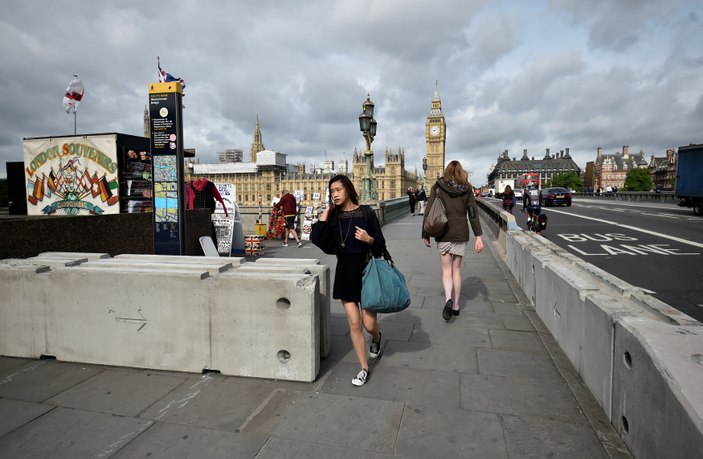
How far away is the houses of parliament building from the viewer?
132 meters

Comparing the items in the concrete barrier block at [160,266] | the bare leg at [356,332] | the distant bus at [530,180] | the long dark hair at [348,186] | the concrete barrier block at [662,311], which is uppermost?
the distant bus at [530,180]

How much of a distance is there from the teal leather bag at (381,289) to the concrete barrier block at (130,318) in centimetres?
135

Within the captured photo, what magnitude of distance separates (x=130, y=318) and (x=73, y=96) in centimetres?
1122

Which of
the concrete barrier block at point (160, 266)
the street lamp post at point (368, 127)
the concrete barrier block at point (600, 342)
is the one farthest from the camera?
the street lamp post at point (368, 127)

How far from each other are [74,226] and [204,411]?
4174 mm

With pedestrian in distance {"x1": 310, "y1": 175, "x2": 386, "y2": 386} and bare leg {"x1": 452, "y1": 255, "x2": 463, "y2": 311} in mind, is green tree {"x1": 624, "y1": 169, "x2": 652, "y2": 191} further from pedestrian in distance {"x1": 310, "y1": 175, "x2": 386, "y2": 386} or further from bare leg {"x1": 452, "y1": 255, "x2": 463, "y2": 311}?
pedestrian in distance {"x1": 310, "y1": 175, "x2": 386, "y2": 386}

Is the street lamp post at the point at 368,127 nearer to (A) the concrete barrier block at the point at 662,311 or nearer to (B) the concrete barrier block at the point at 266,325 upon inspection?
(B) the concrete barrier block at the point at 266,325

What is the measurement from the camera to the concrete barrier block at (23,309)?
3.93 metres

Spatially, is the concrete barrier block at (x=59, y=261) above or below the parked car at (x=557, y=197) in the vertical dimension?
below

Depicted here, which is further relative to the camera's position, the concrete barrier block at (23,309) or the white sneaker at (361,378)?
the concrete barrier block at (23,309)

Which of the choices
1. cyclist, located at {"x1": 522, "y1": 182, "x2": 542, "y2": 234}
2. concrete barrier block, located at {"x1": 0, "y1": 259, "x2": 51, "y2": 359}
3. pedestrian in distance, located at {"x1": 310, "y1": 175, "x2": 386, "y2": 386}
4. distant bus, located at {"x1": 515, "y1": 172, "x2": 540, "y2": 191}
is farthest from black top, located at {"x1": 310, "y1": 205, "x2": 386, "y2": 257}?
distant bus, located at {"x1": 515, "y1": 172, "x2": 540, "y2": 191}

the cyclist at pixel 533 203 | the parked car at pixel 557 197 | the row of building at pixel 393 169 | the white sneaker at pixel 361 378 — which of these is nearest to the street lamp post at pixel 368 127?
the cyclist at pixel 533 203

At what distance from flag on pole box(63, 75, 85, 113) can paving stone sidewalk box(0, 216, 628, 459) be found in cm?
1042

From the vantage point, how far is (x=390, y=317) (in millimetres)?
5535
